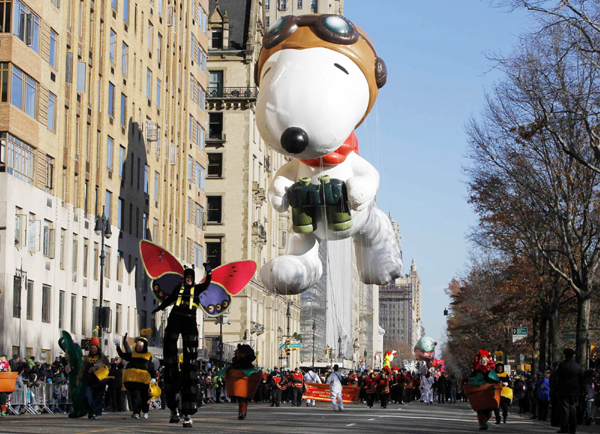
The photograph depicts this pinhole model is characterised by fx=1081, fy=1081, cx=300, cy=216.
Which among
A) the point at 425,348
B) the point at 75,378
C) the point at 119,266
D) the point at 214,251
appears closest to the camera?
the point at 75,378

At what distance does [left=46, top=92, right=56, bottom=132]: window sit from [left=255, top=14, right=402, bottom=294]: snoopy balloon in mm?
24464

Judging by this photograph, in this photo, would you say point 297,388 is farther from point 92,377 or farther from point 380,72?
point 380,72

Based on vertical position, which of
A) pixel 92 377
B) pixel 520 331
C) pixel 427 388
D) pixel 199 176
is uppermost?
pixel 199 176

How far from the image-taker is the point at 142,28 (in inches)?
2121

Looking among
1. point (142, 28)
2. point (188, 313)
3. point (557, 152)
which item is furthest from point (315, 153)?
point (142, 28)

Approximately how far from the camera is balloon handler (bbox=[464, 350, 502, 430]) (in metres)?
22.2

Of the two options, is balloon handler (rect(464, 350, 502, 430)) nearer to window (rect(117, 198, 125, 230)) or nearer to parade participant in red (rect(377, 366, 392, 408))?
parade participant in red (rect(377, 366, 392, 408))

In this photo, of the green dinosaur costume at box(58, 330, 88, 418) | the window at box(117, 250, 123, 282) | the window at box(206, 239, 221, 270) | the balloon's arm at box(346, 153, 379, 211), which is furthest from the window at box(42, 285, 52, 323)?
the window at box(206, 239, 221, 270)

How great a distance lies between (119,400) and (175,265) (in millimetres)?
12503

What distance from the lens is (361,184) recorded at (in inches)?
666

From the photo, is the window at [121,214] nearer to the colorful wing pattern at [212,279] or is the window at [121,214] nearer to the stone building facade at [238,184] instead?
the stone building facade at [238,184]

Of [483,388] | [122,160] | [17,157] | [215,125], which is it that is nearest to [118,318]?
[122,160]

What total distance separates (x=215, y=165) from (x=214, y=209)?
3096 mm

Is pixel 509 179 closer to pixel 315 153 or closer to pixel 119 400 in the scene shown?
pixel 119 400
